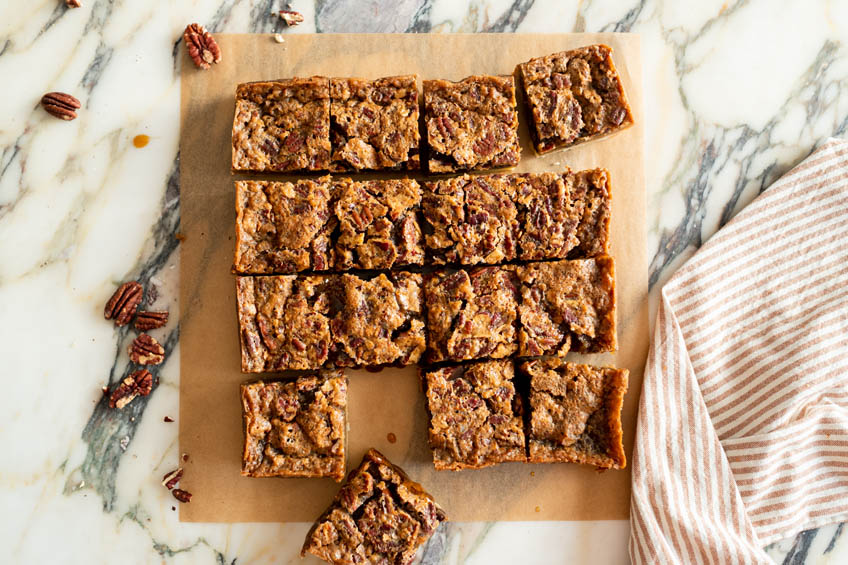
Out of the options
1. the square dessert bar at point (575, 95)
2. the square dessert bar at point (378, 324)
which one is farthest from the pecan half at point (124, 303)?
the square dessert bar at point (575, 95)

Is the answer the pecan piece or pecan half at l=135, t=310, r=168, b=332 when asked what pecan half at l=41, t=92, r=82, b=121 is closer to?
pecan half at l=135, t=310, r=168, b=332

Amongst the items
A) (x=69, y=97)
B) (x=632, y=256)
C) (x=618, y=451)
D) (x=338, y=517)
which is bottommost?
(x=338, y=517)

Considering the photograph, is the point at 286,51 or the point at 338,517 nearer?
the point at 338,517

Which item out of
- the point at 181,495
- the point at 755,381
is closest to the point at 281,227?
the point at 181,495

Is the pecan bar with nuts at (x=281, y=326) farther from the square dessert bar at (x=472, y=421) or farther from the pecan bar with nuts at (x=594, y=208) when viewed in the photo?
the pecan bar with nuts at (x=594, y=208)

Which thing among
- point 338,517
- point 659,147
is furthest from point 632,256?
point 338,517

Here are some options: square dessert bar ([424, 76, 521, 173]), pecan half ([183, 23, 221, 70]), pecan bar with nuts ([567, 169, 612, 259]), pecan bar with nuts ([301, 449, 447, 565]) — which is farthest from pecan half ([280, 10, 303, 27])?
pecan bar with nuts ([301, 449, 447, 565])

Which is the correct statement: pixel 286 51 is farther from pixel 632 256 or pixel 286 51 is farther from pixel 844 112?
pixel 844 112
